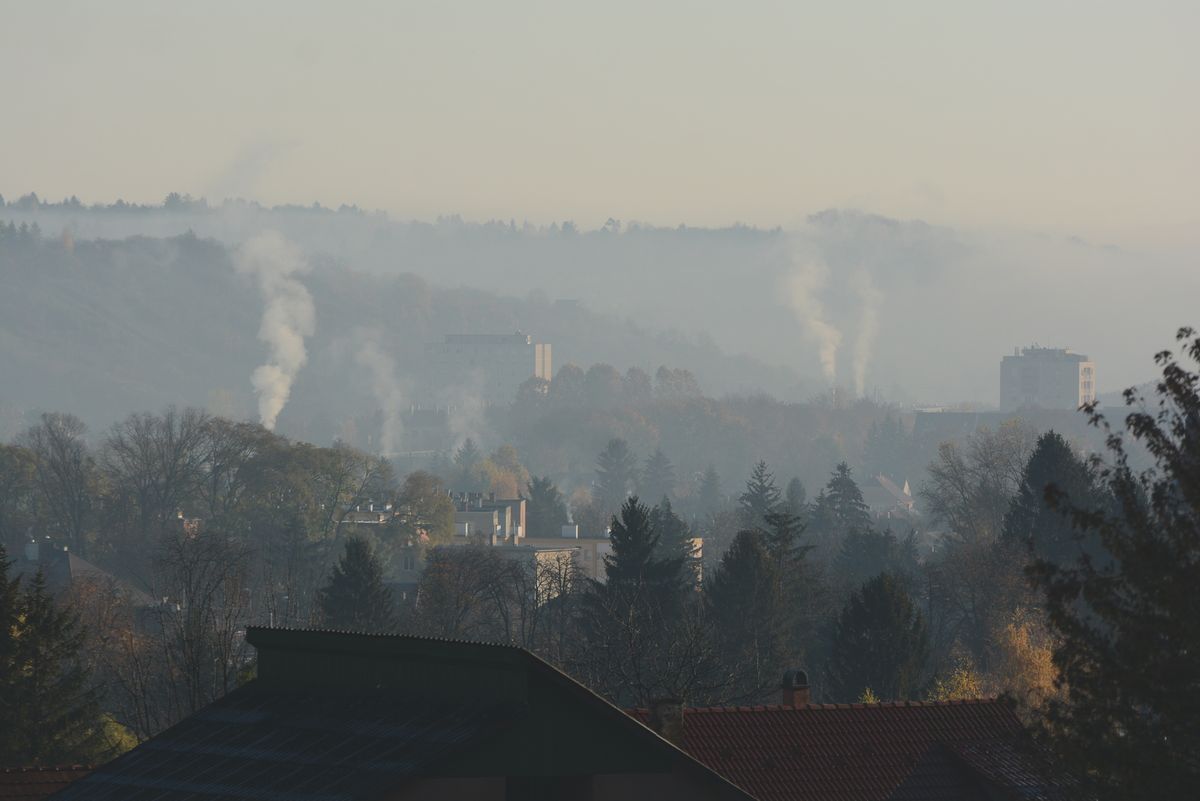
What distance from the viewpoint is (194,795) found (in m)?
15.2

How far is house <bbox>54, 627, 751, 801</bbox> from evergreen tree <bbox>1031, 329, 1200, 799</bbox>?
90.4 inches

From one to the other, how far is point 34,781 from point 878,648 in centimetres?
3705

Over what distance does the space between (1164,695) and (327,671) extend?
5.63 meters

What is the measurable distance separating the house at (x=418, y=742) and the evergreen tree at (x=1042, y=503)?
57.6 meters

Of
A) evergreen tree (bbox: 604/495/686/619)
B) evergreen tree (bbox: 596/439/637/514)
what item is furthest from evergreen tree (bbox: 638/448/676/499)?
evergreen tree (bbox: 604/495/686/619)

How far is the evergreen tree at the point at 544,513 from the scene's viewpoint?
138 meters

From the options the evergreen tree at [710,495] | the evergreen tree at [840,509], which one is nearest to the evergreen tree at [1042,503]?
the evergreen tree at [840,509]

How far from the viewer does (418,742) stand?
14477mm

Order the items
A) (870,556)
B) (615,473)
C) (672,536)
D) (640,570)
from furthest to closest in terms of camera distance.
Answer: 1. (615,473)
2. (672,536)
3. (870,556)
4. (640,570)

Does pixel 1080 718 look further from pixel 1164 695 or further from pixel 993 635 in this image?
pixel 993 635

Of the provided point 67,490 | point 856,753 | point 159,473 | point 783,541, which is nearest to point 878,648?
point 783,541

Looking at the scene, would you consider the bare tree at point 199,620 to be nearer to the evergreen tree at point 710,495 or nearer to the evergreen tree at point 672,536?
the evergreen tree at point 672,536

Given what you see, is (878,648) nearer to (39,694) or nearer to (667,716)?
(39,694)

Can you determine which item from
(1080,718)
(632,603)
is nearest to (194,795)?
(1080,718)
